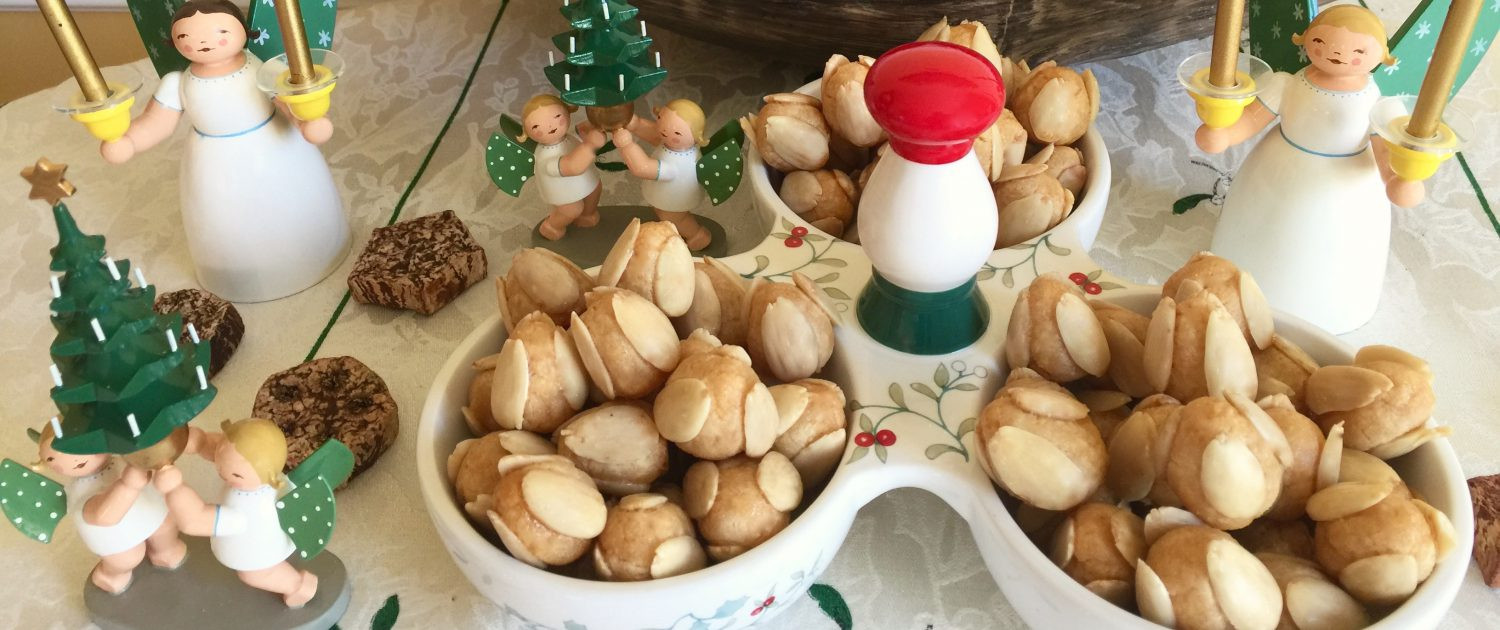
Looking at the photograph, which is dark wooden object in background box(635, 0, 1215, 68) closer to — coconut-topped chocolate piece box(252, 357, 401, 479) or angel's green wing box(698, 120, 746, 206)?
angel's green wing box(698, 120, 746, 206)

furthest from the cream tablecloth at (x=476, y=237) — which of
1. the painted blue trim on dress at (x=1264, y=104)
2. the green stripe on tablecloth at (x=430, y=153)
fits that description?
the painted blue trim on dress at (x=1264, y=104)

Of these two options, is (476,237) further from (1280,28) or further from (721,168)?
(1280,28)

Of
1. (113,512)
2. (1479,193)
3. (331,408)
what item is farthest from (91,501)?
(1479,193)

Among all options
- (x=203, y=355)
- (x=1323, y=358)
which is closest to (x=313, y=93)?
(x=203, y=355)

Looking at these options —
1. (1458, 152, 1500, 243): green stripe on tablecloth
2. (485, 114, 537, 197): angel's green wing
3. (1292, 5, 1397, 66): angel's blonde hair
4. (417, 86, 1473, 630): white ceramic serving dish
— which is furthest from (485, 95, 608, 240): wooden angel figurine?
(1458, 152, 1500, 243): green stripe on tablecloth

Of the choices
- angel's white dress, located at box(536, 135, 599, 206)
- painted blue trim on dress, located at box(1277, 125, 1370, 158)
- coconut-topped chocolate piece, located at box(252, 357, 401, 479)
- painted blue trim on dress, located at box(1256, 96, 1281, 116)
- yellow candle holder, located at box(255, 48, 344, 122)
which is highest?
yellow candle holder, located at box(255, 48, 344, 122)

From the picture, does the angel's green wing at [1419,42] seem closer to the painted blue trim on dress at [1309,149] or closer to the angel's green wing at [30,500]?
the painted blue trim on dress at [1309,149]

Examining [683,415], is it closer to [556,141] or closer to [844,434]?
[844,434]
